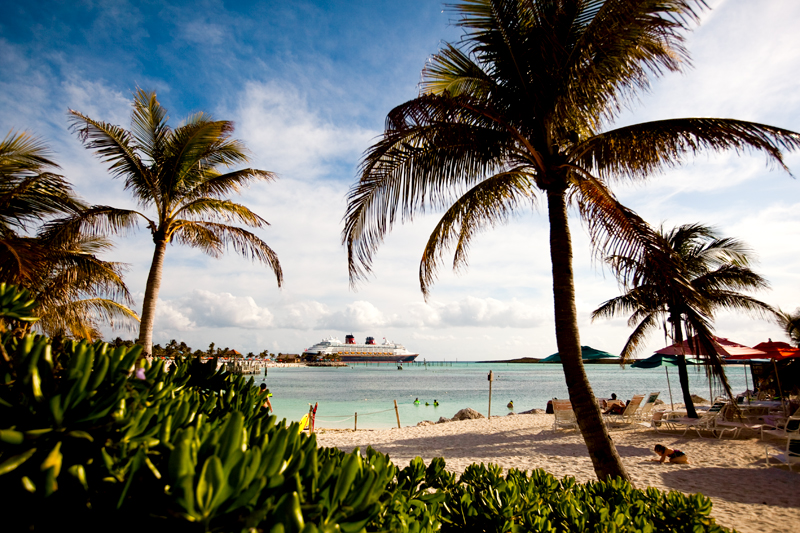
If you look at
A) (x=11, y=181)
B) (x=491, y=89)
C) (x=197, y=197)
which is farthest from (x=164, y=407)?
(x=11, y=181)

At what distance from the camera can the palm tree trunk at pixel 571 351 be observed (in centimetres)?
445

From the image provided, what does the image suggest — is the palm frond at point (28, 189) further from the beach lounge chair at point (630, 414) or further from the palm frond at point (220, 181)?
the beach lounge chair at point (630, 414)

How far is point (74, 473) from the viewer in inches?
38.6

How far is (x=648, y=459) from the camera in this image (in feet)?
26.2

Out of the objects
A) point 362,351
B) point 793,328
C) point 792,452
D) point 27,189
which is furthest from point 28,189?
point 362,351

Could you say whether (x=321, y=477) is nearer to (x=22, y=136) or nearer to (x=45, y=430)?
(x=45, y=430)

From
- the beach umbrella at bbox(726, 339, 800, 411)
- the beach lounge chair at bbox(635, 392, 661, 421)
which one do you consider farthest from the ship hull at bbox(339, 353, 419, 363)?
the beach umbrella at bbox(726, 339, 800, 411)

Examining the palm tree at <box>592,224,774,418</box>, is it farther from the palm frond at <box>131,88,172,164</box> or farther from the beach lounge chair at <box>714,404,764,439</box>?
the palm frond at <box>131,88,172,164</box>

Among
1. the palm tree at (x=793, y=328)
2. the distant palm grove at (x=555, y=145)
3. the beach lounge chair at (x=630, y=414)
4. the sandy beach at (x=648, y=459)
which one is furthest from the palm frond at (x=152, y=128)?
the palm tree at (x=793, y=328)

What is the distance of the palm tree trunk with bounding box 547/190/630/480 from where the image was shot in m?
4.45

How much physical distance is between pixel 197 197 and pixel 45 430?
9.80 metres

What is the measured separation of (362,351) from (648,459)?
12187cm

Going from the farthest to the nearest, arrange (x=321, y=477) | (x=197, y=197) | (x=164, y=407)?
(x=197, y=197) < (x=164, y=407) < (x=321, y=477)

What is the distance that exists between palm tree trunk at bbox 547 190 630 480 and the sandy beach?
1623 mm
